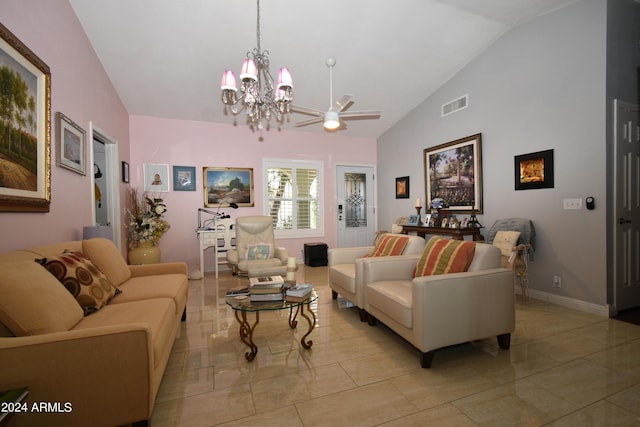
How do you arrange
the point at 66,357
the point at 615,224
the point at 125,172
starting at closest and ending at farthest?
the point at 66,357
the point at 615,224
the point at 125,172

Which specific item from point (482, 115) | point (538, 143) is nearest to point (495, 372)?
point (538, 143)

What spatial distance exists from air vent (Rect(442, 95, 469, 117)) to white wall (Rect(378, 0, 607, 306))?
0.27 feet

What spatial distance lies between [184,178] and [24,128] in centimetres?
316

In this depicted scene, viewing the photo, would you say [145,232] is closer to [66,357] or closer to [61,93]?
[61,93]

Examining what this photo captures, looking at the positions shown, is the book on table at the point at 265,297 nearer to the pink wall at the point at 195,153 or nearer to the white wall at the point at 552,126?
the white wall at the point at 552,126

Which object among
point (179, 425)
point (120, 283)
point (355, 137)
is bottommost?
point (179, 425)

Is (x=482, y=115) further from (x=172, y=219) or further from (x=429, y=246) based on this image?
(x=172, y=219)

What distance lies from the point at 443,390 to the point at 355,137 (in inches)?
214

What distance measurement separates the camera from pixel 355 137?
6.49 meters

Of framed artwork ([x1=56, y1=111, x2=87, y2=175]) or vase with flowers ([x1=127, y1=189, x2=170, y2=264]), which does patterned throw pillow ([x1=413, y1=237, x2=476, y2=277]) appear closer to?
→ framed artwork ([x1=56, y1=111, x2=87, y2=175])

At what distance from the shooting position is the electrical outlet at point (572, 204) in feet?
10.4

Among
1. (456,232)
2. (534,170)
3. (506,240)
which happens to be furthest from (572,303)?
(534,170)

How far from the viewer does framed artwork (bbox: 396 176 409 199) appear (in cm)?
568

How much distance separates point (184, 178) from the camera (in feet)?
17.2
